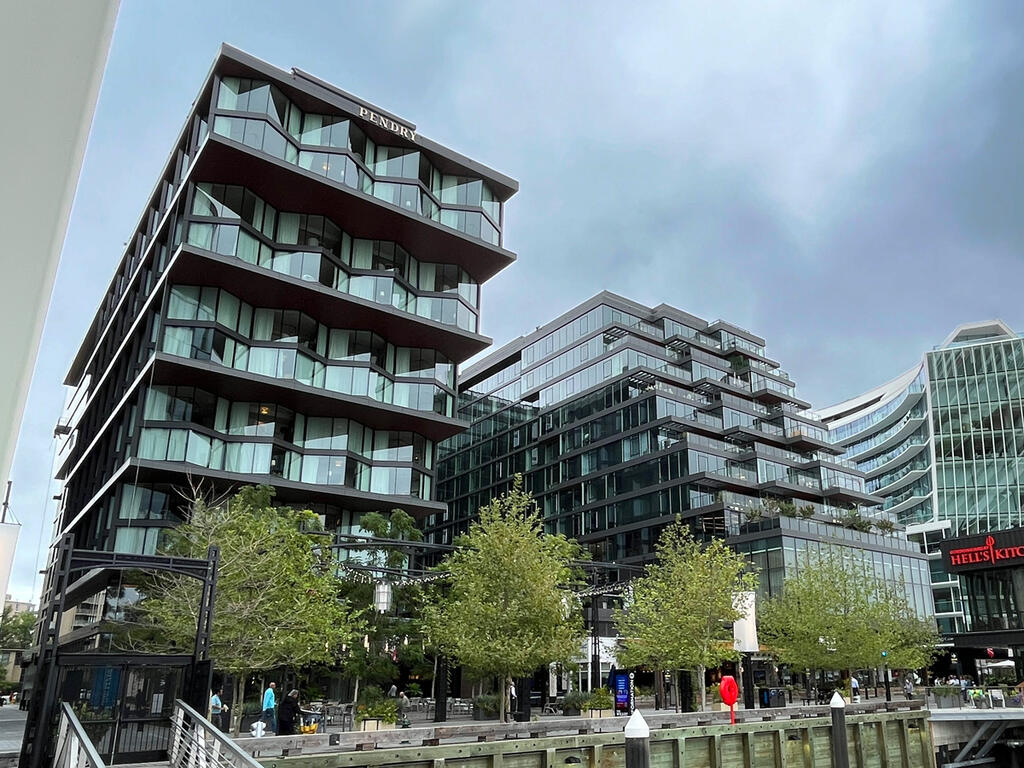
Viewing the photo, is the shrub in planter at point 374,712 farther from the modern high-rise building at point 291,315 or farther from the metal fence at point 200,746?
the modern high-rise building at point 291,315

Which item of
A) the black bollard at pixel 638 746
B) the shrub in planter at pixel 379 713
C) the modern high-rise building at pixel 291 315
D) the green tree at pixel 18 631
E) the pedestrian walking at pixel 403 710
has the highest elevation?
the modern high-rise building at pixel 291 315

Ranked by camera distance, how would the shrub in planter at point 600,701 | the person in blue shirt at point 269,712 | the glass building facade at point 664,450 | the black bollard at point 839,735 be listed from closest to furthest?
the black bollard at point 839,735
the person in blue shirt at point 269,712
the shrub in planter at point 600,701
the glass building facade at point 664,450

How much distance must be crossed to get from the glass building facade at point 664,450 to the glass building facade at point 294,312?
21.1 meters

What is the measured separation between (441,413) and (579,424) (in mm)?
33238

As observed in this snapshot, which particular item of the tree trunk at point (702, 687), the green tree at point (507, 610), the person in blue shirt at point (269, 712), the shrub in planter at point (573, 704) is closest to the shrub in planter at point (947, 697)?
the tree trunk at point (702, 687)

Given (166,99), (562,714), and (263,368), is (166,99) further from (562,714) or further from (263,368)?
(562,714)

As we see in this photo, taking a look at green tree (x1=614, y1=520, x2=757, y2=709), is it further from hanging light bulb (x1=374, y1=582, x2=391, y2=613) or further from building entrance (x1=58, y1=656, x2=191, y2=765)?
building entrance (x1=58, y1=656, x2=191, y2=765)

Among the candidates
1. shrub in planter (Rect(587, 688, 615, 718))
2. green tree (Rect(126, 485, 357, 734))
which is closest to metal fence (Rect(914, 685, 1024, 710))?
shrub in planter (Rect(587, 688, 615, 718))

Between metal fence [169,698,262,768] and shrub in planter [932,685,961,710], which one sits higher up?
metal fence [169,698,262,768]

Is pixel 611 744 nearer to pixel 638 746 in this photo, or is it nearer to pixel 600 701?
pixel 638 746

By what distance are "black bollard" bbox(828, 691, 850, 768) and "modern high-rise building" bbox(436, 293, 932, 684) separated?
38928mm

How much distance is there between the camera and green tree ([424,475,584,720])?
86.3ft

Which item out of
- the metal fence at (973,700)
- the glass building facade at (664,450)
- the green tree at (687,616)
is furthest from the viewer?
the glass building facade at (664,450)

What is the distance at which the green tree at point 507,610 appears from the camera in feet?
86.3
